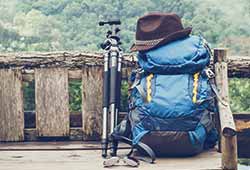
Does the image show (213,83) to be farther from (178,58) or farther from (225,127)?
(225,127)

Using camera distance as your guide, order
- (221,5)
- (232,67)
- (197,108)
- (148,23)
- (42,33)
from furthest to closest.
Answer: (221,5) < (42,33) < (232,67) < (148,23) < (197,108)

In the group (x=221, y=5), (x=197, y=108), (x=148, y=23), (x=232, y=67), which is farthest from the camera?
(x=221, y=5)

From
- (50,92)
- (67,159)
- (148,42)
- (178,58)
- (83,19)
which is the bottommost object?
(67,159)

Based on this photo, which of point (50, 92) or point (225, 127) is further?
point (50, 92)

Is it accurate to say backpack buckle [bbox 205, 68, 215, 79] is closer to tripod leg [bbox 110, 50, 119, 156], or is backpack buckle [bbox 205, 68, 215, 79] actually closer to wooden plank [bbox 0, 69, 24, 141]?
tripod leg [bbox 110, 50, 119, 156]

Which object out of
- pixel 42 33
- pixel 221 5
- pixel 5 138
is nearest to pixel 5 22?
pixel 42 33

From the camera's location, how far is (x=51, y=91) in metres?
5.50

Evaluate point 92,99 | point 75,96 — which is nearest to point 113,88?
point 92,99

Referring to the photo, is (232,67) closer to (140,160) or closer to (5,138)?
(140,160)

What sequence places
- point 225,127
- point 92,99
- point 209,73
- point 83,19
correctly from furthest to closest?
1. point 83,19
2. point 92,99
3. point 209,73
4. point 225,127

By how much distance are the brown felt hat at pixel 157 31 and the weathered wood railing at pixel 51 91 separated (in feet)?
1.89

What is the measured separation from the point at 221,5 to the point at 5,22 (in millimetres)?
13352

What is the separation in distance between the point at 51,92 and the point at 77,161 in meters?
1.07

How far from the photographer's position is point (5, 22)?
3120cm
